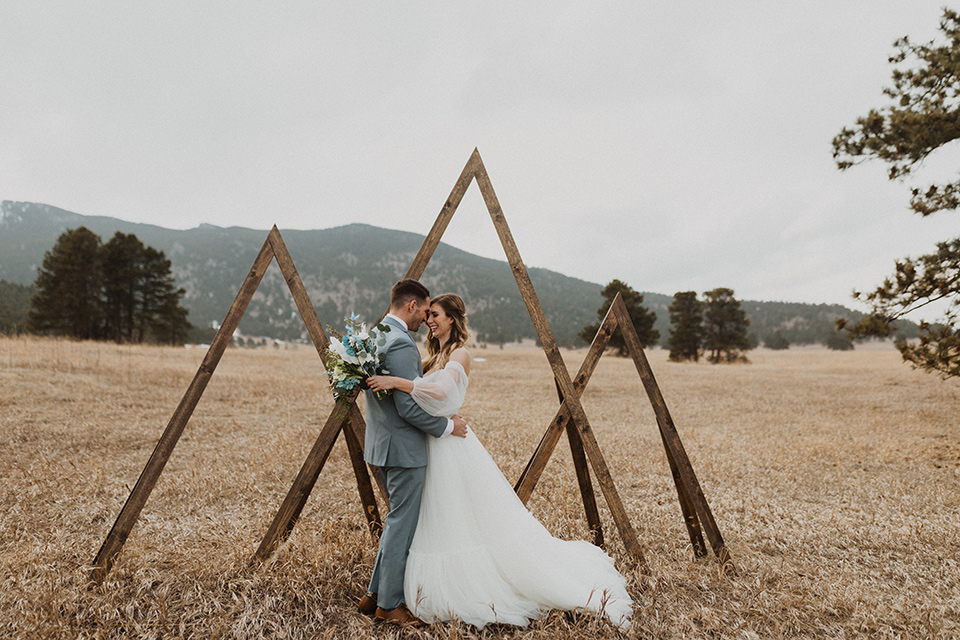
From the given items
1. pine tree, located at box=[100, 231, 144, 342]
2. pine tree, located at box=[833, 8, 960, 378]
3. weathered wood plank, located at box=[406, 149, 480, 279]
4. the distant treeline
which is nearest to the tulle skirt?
weathered wood plank, located at box=[406, 149, 480, 279]

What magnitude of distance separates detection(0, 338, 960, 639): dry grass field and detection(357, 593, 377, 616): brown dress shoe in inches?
2.5

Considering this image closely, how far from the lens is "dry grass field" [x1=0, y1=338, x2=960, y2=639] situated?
3453 mm

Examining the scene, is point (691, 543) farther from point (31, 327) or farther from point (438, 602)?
point (31, 327)

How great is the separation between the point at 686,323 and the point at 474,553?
1816 inches

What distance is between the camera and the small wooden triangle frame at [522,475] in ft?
13.1

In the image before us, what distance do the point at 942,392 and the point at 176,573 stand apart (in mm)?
20833

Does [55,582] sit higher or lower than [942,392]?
lower

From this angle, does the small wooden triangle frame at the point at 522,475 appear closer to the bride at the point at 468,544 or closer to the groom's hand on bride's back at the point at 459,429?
the bride at the point at 468,544

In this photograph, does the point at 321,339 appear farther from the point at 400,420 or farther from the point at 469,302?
the point at 469,302

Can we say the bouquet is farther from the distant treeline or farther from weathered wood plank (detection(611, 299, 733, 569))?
the distant treeline

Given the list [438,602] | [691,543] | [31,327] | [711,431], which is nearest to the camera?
[438,602]

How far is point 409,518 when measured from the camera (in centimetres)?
331

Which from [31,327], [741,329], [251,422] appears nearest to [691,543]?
[251,422]

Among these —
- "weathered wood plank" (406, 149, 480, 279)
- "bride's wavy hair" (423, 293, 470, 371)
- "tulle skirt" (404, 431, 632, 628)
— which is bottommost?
"tulle skirt" (404, 431, 632, 628)
